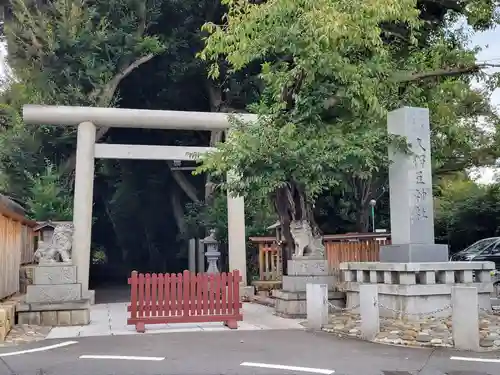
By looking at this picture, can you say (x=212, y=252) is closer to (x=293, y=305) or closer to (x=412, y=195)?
(x=293, y=305)

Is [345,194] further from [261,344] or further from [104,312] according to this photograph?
[261,344]

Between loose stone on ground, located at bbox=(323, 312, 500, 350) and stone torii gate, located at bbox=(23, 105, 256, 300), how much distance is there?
16.3 ft

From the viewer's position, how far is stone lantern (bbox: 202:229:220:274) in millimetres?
16453

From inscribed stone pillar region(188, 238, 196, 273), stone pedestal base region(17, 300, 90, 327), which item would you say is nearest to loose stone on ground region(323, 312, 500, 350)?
stone pedestal base region(17, 300, 90, 327)

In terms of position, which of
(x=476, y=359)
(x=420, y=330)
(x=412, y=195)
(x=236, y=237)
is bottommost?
(x=476, y=359)

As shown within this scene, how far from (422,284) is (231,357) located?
3897 mm

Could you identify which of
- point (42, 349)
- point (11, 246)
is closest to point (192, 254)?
point (11, 246)

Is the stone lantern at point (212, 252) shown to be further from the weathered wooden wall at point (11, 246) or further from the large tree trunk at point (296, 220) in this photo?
the weathered wooden wall at point (11, 246)

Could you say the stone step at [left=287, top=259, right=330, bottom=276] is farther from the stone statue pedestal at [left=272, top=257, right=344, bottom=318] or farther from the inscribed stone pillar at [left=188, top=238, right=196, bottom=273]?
the inscribed stone pillar at [left=188, top=238, right=196, bottom=273]

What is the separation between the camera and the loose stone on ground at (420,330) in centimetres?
757

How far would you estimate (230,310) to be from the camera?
970cm

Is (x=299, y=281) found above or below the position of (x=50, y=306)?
above

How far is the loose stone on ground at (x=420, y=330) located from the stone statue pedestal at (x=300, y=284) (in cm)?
102

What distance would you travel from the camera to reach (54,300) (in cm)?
1032
